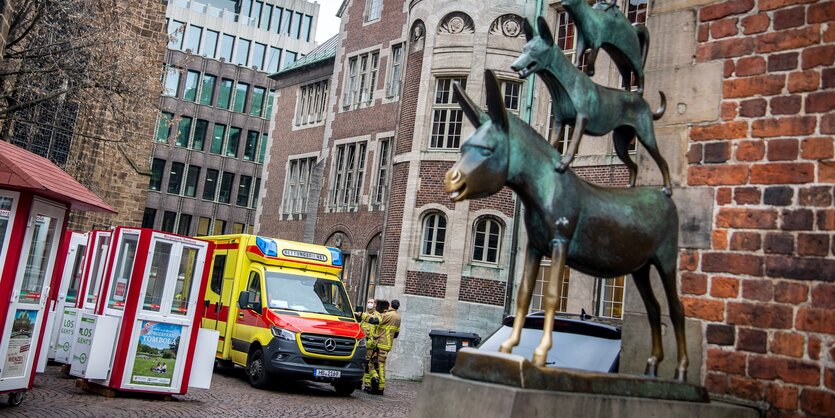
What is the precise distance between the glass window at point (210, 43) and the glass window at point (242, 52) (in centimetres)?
179

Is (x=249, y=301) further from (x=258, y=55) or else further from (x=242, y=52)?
(x=258, y=55)

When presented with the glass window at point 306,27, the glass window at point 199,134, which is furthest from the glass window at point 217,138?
the glass window at point 306,27

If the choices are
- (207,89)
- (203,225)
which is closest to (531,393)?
(203,225)

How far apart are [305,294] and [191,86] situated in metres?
49.0

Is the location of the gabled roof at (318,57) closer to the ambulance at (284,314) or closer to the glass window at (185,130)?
the glass window at (185,130)

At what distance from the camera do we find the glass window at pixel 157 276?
523 inches

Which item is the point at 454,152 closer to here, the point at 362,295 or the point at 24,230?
the point at 362,295

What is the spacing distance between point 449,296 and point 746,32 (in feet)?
64.9

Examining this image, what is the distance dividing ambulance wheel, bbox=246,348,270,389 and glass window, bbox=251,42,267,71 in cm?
5412

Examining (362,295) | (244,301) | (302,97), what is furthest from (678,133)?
(302,97)

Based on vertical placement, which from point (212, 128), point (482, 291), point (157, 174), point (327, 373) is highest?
point (212, 128)

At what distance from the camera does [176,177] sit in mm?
61938

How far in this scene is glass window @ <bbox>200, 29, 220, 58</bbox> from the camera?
67438 millimetres

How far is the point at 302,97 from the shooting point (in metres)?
41.1
